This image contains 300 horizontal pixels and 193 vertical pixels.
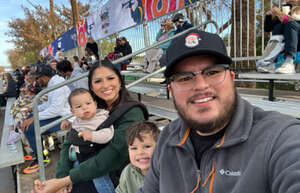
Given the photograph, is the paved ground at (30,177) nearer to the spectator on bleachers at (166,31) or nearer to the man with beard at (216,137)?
the man with beard at (216,137)

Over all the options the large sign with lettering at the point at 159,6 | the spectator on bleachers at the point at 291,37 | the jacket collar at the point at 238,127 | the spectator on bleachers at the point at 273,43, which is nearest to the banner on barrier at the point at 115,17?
the large sign with lettering at the point at 159,6

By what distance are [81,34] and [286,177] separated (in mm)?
11229

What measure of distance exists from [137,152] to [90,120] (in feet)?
2.21

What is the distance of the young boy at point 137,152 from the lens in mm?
1706

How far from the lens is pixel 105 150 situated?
186cm

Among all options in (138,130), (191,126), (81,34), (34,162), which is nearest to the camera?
(191,126)

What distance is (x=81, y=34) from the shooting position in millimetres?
10766

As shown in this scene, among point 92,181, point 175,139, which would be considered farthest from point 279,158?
point 92,181

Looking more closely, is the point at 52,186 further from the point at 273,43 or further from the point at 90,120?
the point at 273,43

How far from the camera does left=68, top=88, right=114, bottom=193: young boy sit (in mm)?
1874

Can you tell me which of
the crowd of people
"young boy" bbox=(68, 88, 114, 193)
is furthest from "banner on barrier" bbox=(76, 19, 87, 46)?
the crowd of people

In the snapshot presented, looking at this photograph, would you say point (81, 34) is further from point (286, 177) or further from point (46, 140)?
point (286, 177)

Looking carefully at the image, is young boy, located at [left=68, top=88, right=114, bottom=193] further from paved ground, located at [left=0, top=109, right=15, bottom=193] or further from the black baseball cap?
paved ground, located at [left=0, top=109, right=15, bottom=193]

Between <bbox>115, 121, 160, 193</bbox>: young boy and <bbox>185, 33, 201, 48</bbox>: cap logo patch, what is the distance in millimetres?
864
